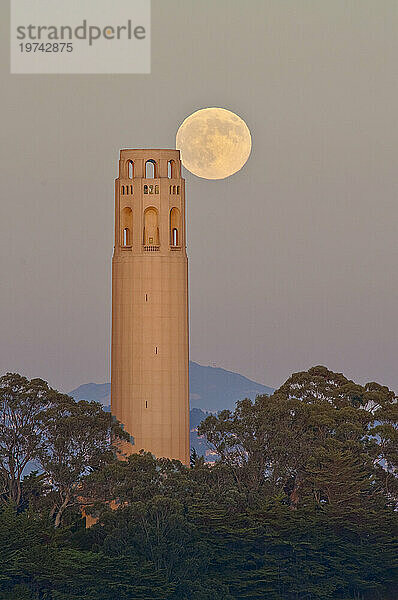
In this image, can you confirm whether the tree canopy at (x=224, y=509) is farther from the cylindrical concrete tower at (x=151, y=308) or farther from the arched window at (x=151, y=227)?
the arched window at (x=151, y=227)

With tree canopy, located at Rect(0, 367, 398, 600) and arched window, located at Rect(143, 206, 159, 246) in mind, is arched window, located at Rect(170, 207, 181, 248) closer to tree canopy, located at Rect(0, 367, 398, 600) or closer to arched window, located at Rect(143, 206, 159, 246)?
arched window, located at Rect(143, 206, 159, 246)

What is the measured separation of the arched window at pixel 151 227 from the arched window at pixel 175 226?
159 centimetres

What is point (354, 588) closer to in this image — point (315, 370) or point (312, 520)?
point (312, 520)

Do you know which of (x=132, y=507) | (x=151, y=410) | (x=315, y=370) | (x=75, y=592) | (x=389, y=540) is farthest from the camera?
(x=151, y=410)

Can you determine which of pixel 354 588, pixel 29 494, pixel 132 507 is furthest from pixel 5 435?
pixel 354 588

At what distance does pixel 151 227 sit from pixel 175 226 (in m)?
2.20

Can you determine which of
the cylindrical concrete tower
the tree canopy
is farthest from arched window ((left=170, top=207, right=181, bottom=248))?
the tree canopy

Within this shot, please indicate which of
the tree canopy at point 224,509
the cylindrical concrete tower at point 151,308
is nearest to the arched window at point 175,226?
the cylindrical concrete tower at point 151,308

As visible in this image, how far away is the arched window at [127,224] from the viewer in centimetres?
10875

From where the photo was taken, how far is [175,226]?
109875mm

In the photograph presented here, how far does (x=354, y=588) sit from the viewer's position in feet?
262

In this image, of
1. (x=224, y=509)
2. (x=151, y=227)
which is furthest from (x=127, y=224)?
(x=224, y=509)

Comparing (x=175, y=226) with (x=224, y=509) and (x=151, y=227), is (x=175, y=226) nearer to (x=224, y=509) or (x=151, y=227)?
(x=151, y=227)

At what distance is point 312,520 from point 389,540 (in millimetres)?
5550
